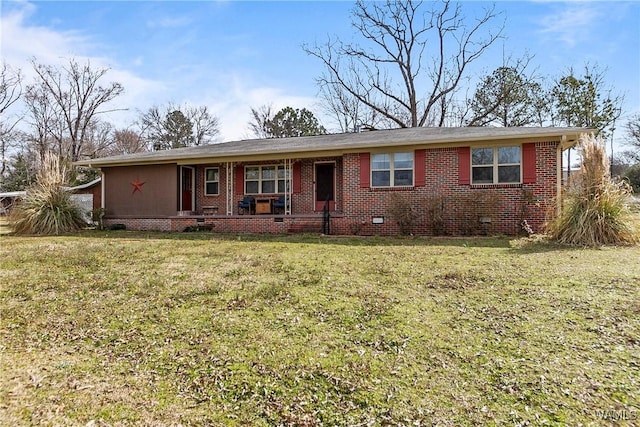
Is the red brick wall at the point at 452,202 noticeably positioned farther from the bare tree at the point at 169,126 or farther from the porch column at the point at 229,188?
the bare tree at the point at 169,126

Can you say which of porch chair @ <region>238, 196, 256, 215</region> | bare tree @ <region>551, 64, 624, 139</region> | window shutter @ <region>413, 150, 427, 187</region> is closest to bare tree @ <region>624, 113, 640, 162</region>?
bare tree @ <region>551, 64, 624, 139</region>

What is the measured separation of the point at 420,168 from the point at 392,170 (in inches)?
31.8

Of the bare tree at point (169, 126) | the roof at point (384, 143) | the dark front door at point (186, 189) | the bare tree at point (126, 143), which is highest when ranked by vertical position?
the bare tree at point (169, 126)

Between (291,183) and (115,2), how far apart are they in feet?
22.7

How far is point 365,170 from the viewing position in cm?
1113

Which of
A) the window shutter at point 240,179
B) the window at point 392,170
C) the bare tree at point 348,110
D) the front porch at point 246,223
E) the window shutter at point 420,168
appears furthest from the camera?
the bare tree at point 348,110

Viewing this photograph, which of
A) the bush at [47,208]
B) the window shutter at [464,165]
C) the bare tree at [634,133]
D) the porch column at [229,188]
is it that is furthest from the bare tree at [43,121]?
the bare tree at [634,133]

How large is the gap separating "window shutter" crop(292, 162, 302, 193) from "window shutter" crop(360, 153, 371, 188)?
273 centimetres

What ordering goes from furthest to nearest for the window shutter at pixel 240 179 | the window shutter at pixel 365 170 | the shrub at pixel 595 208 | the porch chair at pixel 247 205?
the window shutter at pixel 240 179 → the porch chair at pixel 247 205 → the window shutter at pixel 365 170 → the shrub at pixel 595 208

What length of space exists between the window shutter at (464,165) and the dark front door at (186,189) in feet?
31.4

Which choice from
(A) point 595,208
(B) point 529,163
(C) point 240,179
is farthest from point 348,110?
(A) point 595,208

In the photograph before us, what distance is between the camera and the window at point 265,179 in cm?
1346

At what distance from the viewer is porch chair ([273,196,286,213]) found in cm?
1300

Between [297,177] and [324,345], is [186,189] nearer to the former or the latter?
[297,177]
